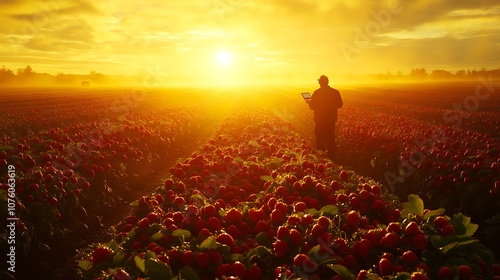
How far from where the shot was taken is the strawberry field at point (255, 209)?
353 centimetres

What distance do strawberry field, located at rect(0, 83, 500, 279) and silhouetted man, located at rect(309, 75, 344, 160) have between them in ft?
5.63

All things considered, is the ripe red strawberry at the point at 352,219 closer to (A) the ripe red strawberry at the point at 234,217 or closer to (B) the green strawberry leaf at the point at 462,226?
(B) the green strawberry leaf at the point at 462,226

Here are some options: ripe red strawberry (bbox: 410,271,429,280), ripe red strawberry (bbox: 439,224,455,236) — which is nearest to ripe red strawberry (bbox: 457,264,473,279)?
ripe red strawberry (bbox: 410,271,429,280)

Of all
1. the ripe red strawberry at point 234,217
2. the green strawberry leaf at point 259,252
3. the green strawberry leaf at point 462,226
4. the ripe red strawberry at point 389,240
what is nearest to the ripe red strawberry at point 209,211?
the ripe red strawberry at point 234,217

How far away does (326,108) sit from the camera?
13.3 meters

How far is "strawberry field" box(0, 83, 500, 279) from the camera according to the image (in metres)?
3.53

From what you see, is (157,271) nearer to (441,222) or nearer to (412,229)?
(412,229)

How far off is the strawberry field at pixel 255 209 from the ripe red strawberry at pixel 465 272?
0.05 ft

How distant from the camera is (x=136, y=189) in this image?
12023 millimetres

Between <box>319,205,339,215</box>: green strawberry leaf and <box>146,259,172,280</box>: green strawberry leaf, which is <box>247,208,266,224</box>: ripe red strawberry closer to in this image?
<box>319,205,339,215</box>: green strawberry leaf

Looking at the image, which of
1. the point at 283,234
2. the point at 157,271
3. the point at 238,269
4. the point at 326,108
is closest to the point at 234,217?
the point at 283,234

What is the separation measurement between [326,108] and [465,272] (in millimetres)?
10600

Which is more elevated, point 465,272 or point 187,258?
point 465,272

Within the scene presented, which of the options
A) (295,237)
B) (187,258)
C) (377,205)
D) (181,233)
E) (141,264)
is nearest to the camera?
(141,264)
